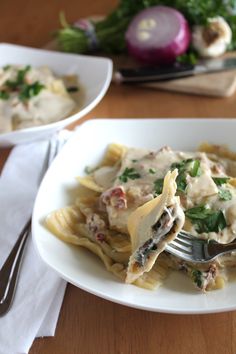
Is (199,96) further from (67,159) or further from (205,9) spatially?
(67,159)

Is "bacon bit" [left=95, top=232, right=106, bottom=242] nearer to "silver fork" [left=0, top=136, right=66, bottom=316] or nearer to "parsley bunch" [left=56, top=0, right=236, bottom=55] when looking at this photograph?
"silver fork" [left=0, top=136, right=66, bottom=316]

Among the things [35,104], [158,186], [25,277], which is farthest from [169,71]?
[25,277]

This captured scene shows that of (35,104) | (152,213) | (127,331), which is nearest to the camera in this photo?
(152,213)

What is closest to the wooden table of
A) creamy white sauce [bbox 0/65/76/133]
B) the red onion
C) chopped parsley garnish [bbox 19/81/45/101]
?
creamy white sauce [bbox 0/65/76/133]

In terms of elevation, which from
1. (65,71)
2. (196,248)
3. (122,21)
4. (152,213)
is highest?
(152,213)

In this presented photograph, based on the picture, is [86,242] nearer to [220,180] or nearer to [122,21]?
[220,180]

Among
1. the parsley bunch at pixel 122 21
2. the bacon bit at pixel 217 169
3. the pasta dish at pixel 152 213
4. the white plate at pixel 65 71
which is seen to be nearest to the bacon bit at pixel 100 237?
the pasta dish at pixel 152 213
